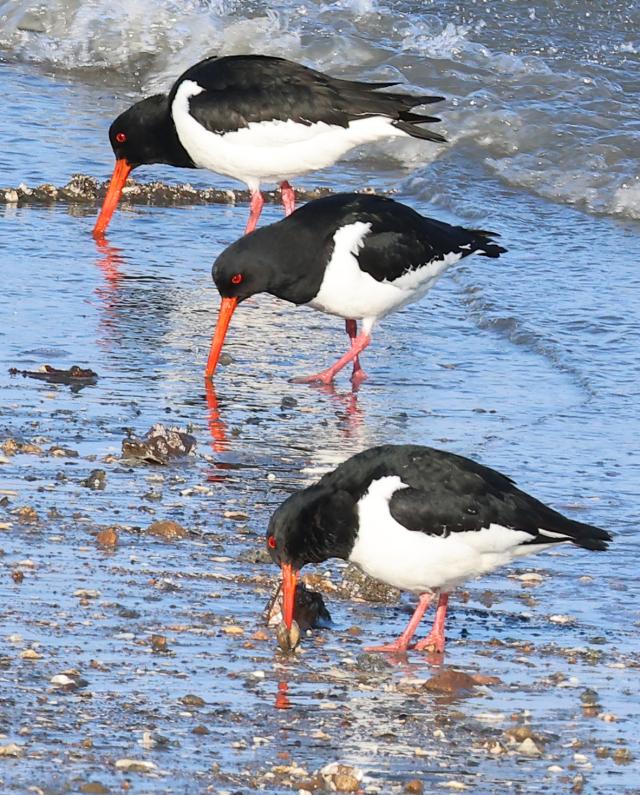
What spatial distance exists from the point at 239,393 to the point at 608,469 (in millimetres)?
1596

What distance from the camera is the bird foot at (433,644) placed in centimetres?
464

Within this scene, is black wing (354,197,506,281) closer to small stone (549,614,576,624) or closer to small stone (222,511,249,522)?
small stone (222,511,249,522)

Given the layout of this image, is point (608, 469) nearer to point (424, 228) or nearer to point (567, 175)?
point (424, 228)

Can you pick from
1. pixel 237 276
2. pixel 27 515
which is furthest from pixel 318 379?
pixel 27 515

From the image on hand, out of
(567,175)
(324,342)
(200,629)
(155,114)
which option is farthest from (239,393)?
(567,175)

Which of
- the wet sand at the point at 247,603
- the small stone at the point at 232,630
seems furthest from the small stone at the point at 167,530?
the small stone at the point at 232,630

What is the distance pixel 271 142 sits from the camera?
9047mm

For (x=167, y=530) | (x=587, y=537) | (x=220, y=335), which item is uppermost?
(x=587, y=537)

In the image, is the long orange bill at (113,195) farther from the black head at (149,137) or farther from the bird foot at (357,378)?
the bird foot at (357,378)

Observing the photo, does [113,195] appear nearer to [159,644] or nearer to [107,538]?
[107,538]

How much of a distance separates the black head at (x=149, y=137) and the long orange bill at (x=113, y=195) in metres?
0.05

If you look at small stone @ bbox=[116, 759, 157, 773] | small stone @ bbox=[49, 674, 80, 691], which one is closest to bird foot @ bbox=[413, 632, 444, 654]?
small stone @ bbox=[49, 674, 80, 691]

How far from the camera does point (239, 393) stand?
6973 mm

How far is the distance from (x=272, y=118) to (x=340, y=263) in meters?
2.06
